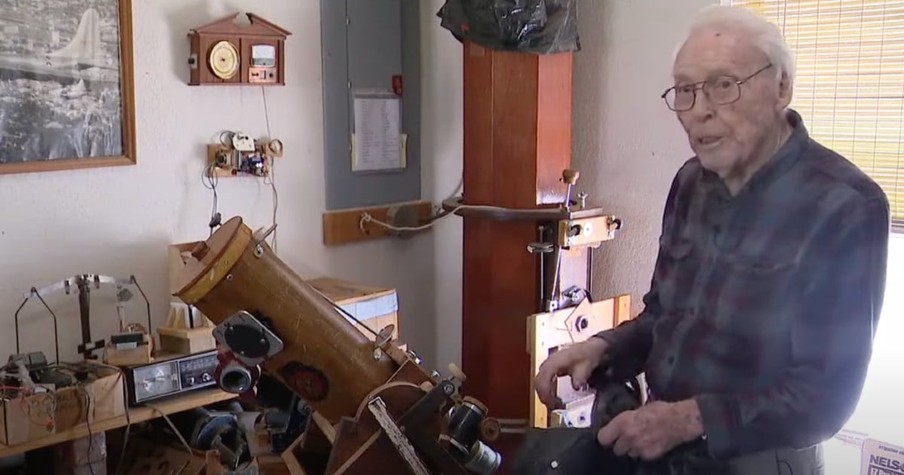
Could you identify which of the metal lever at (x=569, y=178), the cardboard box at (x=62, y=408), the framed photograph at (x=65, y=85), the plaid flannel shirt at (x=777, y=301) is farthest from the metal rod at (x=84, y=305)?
the plaid flannel shirt at (x=777, y=301)

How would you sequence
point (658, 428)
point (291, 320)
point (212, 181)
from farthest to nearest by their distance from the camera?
point (212, 181)
point (291, 320)
point (658, 428)

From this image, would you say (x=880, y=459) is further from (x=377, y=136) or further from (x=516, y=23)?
(x=377, y=136)

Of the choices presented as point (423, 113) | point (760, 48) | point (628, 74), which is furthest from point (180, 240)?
point (760, 48)

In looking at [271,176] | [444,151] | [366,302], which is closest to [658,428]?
[366,302]

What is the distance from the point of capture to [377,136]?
10.9 feet

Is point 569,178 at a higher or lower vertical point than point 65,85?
lower

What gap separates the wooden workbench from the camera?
2.12 m

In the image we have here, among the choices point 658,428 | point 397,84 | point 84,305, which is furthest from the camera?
point 397,84

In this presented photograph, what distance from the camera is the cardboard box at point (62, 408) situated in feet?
6.82

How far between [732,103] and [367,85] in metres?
1.94

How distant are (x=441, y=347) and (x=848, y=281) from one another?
2434 millimetres

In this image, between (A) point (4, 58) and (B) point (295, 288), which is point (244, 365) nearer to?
(B) point (295, 288)

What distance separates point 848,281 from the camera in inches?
53.9

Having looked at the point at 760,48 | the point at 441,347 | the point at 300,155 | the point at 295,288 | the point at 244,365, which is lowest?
the point at 441,347
